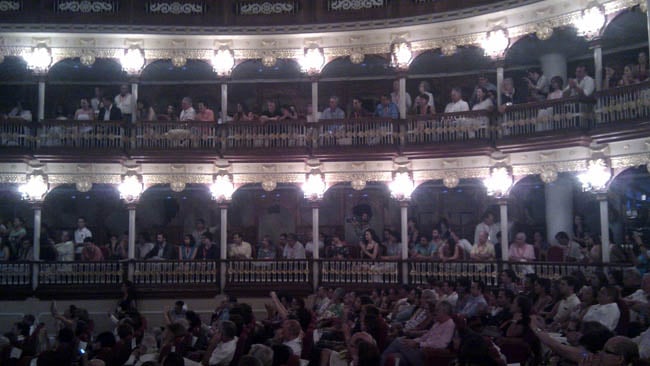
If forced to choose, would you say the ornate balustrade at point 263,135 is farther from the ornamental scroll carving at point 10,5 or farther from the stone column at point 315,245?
the ornamental scroll carving at point 10,5

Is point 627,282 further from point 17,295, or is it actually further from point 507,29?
point 17,295

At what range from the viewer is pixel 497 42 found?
72.6 ft

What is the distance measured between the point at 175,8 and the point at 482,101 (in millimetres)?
11234

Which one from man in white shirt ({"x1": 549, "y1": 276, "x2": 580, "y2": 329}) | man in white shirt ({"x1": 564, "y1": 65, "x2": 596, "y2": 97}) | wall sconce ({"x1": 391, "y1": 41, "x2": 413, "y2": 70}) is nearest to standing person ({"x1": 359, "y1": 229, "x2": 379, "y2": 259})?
wall sconce ({"x1": 391, "y1": 41, "x2": 413, "y2": 70})

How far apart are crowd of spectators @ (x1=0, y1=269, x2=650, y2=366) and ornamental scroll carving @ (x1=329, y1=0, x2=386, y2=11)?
11787 mm

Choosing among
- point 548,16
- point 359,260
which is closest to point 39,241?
point 359,260

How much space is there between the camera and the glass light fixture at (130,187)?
78.3 feet

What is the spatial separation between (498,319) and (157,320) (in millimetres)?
13460

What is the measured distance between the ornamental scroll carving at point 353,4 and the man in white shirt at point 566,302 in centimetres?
1341

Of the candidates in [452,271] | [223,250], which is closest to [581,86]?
[452,271]

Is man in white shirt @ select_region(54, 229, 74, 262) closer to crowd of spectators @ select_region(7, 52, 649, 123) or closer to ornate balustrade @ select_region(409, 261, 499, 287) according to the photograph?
crowd of spectators @ select_region(7, 52, 649, 123)

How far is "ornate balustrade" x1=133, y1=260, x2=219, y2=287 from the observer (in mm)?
23172

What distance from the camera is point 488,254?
21.3 m

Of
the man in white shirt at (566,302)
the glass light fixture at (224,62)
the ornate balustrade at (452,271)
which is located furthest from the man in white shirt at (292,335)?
the glass light fixture at (224,62)
